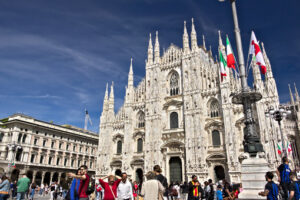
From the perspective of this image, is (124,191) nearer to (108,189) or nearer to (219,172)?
(108,189)

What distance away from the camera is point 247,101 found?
13.9m

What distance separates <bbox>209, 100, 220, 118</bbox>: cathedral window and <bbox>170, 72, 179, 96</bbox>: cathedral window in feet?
19.3

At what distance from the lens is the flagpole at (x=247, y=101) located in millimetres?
12414

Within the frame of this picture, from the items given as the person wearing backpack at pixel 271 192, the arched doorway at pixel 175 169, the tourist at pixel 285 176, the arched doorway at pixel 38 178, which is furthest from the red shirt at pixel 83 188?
the arched doorway at pixel 38 178

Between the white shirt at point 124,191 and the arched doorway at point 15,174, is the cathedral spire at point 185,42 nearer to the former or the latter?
the white shirt at point 124,191

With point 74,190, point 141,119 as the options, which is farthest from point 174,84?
point 74,190

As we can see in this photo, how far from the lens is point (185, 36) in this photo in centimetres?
3609

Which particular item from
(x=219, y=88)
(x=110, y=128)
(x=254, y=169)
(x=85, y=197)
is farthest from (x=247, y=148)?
(x=110, y=128)

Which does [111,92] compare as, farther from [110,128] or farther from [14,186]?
[14,186]

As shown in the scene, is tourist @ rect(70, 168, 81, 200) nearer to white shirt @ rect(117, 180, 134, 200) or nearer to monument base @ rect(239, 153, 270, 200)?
white shirt @ rect(117, 180, 134, 200)

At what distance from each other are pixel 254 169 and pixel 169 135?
69.8 ft

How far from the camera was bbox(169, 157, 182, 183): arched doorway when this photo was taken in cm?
3114

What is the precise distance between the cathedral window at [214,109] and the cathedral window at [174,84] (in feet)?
19.3

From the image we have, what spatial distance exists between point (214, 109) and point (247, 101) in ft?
58.1
